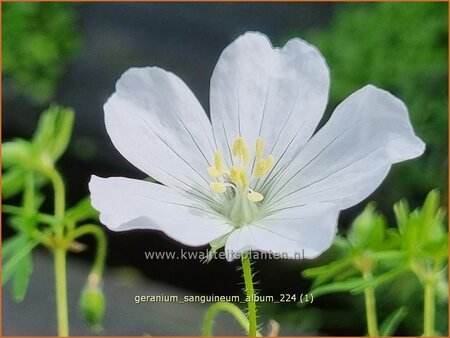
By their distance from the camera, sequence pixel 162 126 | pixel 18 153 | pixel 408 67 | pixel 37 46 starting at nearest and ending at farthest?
pixel 162 126 → pixel 18 153 → pixel 408 67 → pixel 37 46

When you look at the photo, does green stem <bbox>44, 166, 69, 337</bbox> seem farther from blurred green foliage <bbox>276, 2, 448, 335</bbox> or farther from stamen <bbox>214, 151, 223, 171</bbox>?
blurred green foliage <bbox>276, 2, 448, 335</bbox>

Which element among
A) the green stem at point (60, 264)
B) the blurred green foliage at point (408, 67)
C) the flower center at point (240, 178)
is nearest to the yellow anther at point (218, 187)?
the flower center at point (240, 178)

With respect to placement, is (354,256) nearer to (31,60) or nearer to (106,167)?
(106,167)

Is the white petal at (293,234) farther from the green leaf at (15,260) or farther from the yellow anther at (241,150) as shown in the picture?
the green leaf at (15,260)

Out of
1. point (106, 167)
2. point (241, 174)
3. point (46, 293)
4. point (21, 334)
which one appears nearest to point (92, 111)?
point (106, 167)

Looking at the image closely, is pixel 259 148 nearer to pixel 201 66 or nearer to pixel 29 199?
pixel 29 199

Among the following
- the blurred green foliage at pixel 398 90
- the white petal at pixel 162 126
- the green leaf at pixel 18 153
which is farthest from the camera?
the blurred green foliage at pixel 398 90

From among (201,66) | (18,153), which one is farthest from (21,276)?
(201,66)
